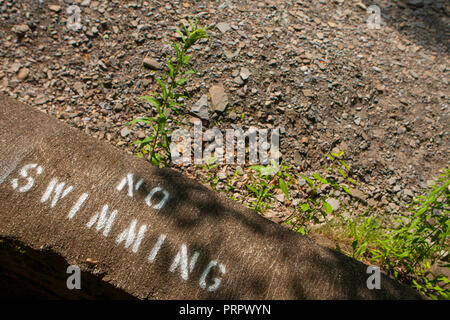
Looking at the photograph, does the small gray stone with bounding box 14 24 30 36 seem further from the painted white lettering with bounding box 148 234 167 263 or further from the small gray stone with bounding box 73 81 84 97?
the painted white lettering with bounding box 148 234 167 263

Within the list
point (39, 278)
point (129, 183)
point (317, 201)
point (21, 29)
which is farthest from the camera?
point (21, 29)

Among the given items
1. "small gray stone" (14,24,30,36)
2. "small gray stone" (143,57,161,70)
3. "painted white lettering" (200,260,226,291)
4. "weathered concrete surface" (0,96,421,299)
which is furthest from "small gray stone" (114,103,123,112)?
"painted white lettering" (200,260,226,291)

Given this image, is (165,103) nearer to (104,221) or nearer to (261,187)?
(104,221)

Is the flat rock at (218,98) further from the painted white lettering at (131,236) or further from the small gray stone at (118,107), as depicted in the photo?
the painted white lettering at (131,236)

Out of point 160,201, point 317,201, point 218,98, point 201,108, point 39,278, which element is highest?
point 218,98

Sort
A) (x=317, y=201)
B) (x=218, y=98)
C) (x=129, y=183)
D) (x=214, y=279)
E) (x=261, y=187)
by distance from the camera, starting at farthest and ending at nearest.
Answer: (x=218, y=98)
(x=317, y=201)
(x=261, y=187)
(x=129, y=183)
(x=214, y=279)

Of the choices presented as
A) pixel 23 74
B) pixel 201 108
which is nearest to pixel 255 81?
pixel 201 108

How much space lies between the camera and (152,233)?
6.01ft

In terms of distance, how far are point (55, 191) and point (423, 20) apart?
5.05 m

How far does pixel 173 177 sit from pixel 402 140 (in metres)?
2.55

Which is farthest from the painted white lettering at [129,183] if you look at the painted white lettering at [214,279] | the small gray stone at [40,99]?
the small gray stone at [40,99]

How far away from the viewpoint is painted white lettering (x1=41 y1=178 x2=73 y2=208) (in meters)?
1.86
